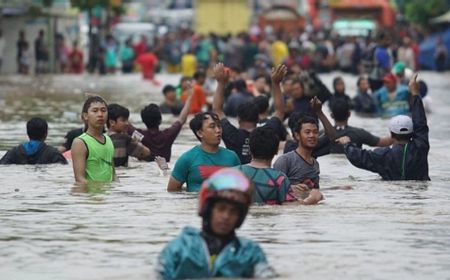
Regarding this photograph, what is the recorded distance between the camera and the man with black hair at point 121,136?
57.9 ft

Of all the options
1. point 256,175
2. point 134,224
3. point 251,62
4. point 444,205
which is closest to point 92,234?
point 134,224

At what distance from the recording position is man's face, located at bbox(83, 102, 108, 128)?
1540 centimetres

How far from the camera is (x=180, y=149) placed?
2186 cm

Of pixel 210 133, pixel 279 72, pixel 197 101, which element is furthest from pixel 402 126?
pixel 197 101

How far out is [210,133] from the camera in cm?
1459

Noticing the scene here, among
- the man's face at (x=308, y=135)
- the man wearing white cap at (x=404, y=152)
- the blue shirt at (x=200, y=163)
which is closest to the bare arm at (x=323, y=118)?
the man wearing white cap at (x=404, y=152)

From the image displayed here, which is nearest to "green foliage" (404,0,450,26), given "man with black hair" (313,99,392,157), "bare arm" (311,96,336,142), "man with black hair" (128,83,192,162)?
"man with black hair" (313,99,392,157)

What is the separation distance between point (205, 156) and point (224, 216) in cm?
519

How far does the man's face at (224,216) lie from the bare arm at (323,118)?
22.1 ft

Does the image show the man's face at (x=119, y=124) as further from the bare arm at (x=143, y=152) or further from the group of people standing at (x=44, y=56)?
the group of people standing at (x=44, y=56)

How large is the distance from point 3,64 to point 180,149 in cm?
3838

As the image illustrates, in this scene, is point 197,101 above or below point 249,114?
below

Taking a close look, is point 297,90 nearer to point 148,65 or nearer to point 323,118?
point 323,118

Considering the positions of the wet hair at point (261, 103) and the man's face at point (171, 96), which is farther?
the man's face at point (171, 96)
